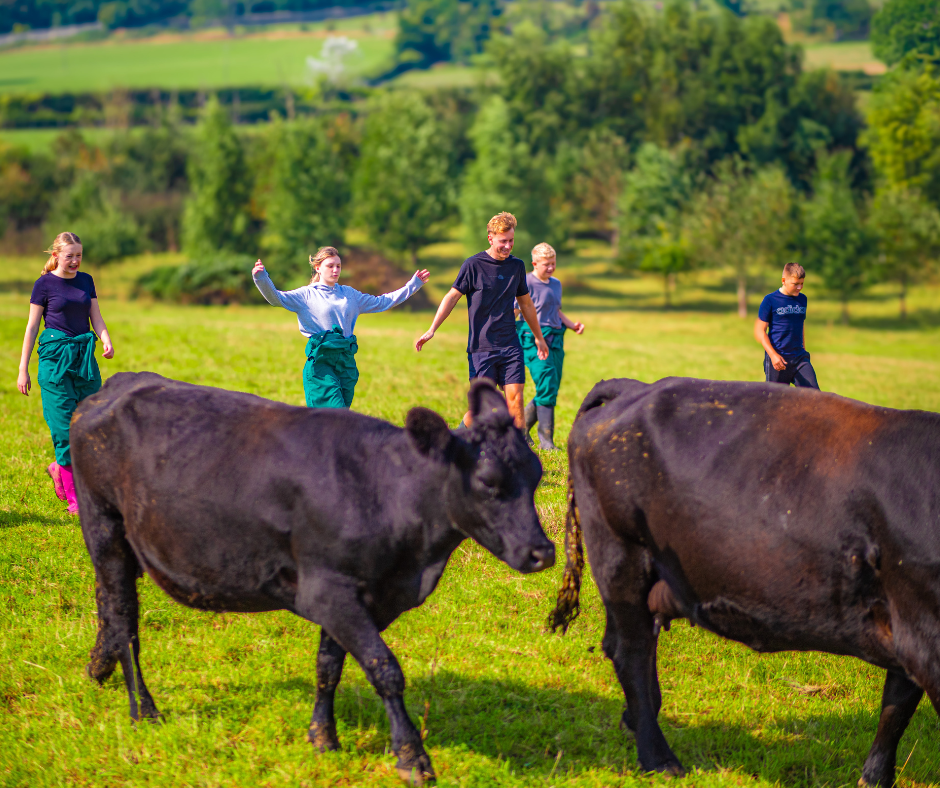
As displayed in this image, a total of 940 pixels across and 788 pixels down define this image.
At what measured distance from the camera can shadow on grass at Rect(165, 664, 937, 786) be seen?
5.14 m

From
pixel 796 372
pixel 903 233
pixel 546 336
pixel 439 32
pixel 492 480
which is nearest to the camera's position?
pixel 492 480

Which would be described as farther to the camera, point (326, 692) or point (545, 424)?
point (545, 424)

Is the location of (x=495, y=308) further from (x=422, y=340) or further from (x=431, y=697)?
(x=431, y=697)

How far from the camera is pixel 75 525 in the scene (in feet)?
26.6

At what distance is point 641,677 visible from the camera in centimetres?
512

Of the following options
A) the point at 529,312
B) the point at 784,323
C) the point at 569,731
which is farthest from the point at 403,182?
the point at 569,731

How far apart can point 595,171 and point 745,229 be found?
24.7m

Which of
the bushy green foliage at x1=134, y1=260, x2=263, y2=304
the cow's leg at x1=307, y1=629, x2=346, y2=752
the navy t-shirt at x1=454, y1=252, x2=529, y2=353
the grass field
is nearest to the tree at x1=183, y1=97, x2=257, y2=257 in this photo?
the bushy green foliage at x1=134, y1=260, x2=263, y2=304

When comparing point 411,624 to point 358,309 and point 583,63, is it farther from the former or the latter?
point 583,63

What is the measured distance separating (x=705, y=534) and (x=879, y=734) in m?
1.61

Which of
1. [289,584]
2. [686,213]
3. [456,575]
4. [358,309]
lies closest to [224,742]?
[289,584]

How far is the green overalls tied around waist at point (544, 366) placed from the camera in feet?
38.0

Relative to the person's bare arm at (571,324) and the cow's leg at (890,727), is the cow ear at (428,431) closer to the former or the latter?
the cow's leg at (890,727)

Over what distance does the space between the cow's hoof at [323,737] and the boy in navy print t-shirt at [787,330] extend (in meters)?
7.20
